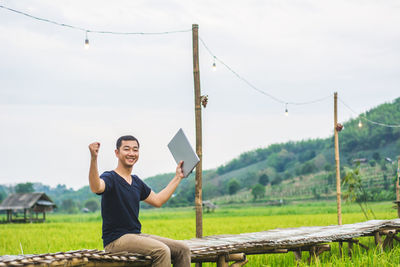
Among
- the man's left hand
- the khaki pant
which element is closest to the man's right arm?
the khaki pant

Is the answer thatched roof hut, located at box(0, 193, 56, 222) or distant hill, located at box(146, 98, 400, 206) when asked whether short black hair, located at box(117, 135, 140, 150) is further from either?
distant hill, located at box(146, 98, 400, 206)

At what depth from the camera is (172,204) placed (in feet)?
219

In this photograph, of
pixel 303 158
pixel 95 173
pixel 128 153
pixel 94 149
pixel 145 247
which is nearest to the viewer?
pixel 94 149

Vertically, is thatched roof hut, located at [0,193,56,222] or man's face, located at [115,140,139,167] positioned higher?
man's face, located at [115,140,139,167]

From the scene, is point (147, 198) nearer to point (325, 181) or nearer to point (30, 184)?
point (325, 181)

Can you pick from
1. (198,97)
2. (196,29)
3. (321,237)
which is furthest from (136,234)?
(196,29)

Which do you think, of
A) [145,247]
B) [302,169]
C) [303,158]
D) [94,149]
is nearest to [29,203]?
[145,247]

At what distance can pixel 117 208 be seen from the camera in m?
3.92

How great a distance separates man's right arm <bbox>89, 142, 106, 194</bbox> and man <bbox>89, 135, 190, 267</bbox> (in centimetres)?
1

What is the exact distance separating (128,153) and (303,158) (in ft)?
323

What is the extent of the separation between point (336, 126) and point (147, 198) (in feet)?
35.1

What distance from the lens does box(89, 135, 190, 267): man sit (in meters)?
3.89

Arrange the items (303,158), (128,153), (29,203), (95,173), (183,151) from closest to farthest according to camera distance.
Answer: (95,173), (128,153), (183,151), (29,203), (303,158)

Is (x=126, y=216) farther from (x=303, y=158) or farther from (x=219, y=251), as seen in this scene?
(x=303, y=158)
